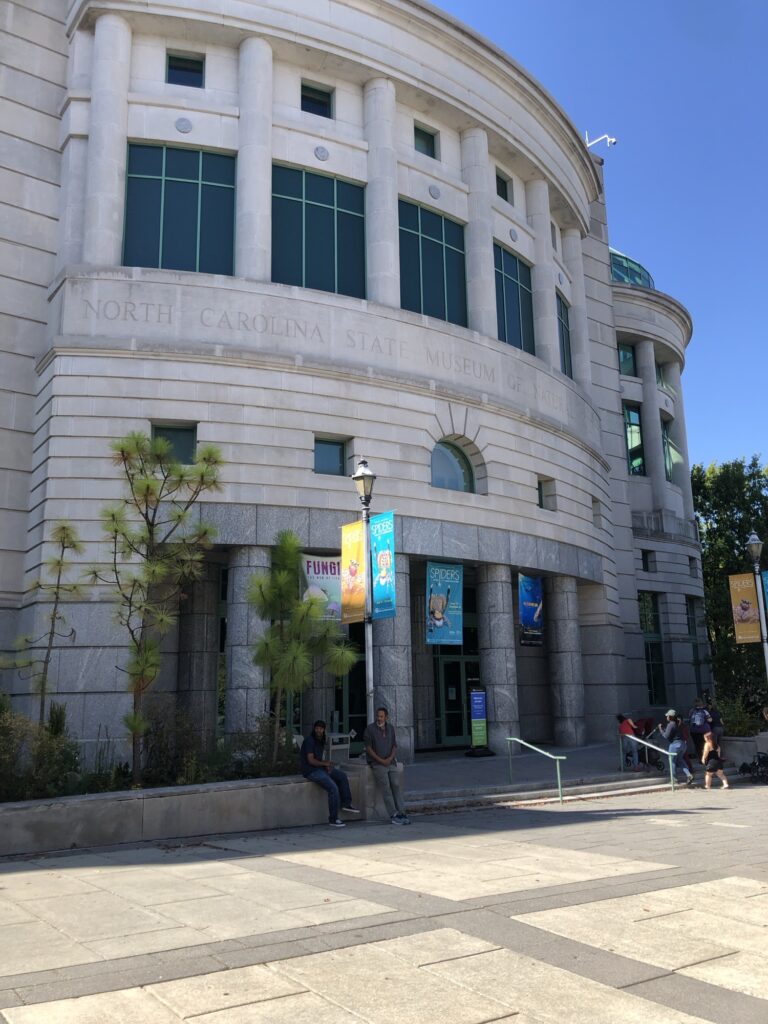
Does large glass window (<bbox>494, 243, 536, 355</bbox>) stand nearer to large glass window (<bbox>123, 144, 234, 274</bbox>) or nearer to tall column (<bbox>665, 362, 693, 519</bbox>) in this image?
large glass window (<bbox>123, 144, 234, 274</bbox>)

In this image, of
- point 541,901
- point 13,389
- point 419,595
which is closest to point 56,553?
point 13,389

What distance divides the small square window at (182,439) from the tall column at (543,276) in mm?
12746

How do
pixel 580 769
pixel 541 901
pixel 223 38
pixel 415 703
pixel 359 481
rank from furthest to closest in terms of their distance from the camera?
pixel 415 703, pixel 223 38, pixel 580 769, pixel 359 481, pixel 541 901

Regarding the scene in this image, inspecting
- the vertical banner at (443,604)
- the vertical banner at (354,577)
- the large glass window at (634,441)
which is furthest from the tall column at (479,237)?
the large glass window at (634,441)

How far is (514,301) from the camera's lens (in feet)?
92.8

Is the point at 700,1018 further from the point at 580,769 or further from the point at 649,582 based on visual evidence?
the point at 649,582

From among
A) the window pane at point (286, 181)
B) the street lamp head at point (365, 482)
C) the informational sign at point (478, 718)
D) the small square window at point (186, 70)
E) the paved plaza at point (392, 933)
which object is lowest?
the paved plaza at point (392, 933)

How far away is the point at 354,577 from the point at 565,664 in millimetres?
12449

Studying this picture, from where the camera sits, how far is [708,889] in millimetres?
8656

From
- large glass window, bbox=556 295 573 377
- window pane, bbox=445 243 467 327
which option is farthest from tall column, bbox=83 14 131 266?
large glass window, bbox=556 295 573 377

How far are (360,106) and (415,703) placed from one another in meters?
17.6

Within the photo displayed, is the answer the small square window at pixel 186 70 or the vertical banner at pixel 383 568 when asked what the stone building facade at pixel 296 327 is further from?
the vertical banner at pixel 383 568

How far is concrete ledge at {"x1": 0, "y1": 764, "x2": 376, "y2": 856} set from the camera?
11.7 metres

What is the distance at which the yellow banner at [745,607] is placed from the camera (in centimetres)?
2311
